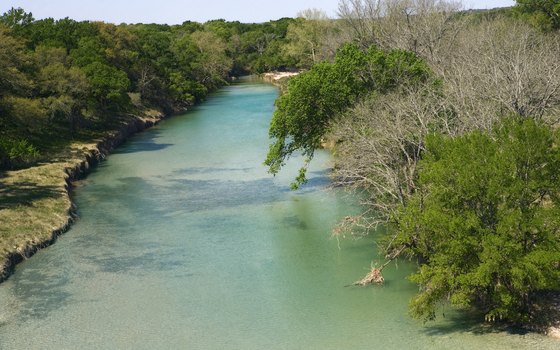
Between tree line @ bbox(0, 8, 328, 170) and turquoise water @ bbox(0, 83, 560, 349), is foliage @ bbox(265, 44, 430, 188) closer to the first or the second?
turquoise water @ bbox(0, 83, 560, 349)

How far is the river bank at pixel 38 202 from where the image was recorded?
3594 centimetres

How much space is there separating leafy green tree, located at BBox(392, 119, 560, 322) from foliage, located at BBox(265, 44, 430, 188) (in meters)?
17.7

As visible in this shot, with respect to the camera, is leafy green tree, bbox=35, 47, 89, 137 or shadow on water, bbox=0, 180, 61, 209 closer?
shadow on water, bbox=0, 180, 61, 209

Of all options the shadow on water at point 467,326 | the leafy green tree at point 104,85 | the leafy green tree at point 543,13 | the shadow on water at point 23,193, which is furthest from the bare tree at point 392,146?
the leafy green tree at point 543,13

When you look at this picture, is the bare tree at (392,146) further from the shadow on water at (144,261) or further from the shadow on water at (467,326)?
the shadow on water at (144,261)

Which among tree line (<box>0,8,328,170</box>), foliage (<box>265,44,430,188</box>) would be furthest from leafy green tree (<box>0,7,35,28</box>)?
foliage (<box>265,44,430,188</box>)

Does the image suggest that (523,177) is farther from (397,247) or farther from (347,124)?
(347,124)

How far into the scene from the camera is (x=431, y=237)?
26531 millimetres

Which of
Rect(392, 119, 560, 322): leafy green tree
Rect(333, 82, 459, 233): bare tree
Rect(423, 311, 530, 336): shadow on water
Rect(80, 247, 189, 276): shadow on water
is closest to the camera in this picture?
Rect(392, 119, 560, 322): leafy green tree

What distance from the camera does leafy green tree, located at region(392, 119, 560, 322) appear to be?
22375 millimetres

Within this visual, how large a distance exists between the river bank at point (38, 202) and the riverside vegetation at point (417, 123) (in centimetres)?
36

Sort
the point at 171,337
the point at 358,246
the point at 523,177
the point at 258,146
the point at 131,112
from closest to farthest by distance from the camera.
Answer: the point at 523,177
the point at 171,337
the point at 358,246
the point at 258,146
the point at 131,112

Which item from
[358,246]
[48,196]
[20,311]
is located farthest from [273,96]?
[20,311]

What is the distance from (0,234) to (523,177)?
1099 inches
